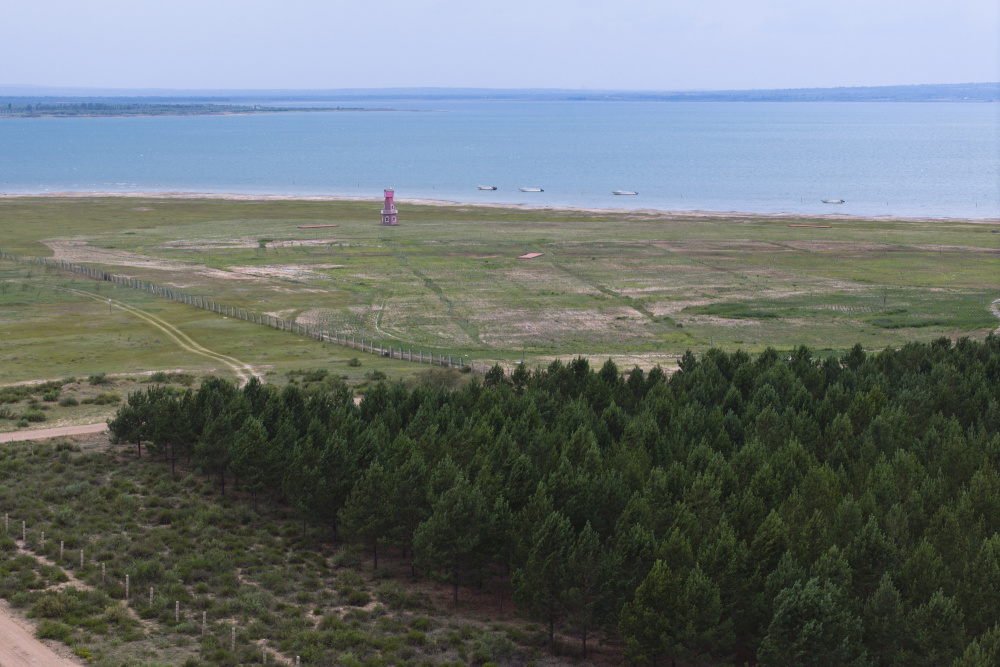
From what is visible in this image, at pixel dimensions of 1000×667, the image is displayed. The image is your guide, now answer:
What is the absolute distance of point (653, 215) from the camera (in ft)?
→ 513

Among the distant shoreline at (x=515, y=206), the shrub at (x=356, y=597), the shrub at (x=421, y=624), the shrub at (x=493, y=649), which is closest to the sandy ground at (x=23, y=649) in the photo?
the shrub at (x=356, y=597)

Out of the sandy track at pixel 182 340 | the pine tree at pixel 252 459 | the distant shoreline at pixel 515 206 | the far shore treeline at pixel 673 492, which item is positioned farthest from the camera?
the distant shoreline at pixel 515 206

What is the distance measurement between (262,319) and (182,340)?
26.7ft

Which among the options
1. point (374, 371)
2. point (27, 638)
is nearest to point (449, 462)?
point (27, 638)

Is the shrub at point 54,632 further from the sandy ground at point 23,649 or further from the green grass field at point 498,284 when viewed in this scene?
the green grass field at point 498,284

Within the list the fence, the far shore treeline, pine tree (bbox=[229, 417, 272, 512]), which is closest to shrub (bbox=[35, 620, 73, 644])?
the far shore treeline

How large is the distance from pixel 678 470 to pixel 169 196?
158 m

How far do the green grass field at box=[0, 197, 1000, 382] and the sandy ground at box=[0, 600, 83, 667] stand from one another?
3416 cm

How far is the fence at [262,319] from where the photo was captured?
2731 inches

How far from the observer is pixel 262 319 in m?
81.4

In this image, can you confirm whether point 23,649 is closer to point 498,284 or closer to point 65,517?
point 65,517

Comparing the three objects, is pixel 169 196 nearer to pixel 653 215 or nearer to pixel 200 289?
pixel 653 215

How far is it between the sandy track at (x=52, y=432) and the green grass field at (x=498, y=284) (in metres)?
13.0

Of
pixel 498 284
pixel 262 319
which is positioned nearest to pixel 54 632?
pixel 262 319
